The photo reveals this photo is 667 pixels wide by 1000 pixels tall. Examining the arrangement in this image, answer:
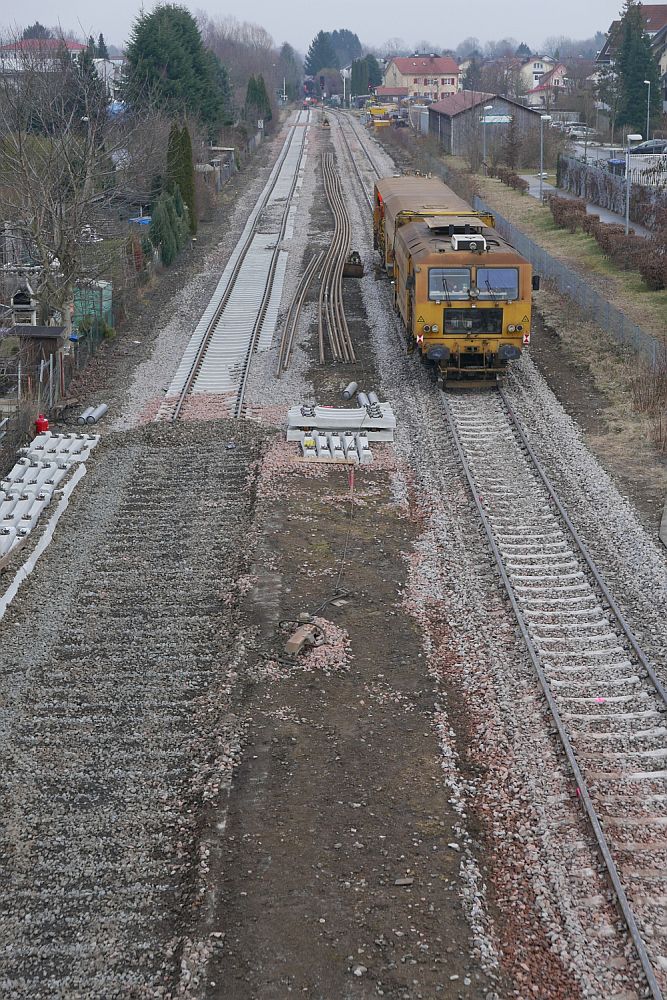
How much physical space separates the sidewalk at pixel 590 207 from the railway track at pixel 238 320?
12.4m

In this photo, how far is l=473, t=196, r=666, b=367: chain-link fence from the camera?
21828mm

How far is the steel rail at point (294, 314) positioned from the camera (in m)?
23.3

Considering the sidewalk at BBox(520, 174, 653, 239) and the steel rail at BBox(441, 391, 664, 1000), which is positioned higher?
the sidewalk at BBox(520, 174, 653, 239)

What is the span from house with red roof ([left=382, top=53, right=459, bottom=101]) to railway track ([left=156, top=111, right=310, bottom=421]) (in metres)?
97.1

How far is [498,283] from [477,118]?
45639 mm

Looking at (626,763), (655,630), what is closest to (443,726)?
(626,763)

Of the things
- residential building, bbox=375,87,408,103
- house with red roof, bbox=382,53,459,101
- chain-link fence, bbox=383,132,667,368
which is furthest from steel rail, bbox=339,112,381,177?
house with red roof, bbox=382,53,459,101

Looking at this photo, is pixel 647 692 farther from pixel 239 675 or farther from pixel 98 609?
pixel 98 609

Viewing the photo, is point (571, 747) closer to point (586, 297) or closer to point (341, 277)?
point (586, 297)

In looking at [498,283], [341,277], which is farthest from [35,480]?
[341,277]

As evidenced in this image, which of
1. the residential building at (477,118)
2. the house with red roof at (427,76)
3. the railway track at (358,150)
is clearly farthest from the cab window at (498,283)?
the house with red roof at (427,76)

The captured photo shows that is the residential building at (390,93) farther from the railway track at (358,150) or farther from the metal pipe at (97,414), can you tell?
the metal pipe at (97,414)

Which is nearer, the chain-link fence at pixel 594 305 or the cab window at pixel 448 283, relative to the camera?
the cab window at pixel 448 283

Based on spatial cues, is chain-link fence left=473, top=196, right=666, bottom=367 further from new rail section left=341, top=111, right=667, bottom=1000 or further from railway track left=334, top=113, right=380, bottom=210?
railway track left=334, top=113, right=380, bottom=210
